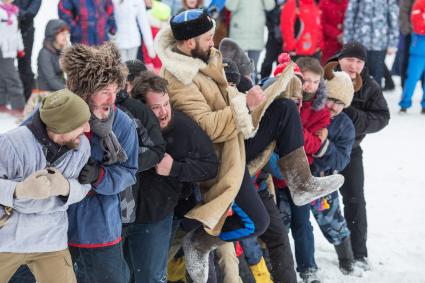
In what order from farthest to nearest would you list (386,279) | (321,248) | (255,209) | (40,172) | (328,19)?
(328,19)
(321,248)
(386,279)
(255,209)
(40,172)

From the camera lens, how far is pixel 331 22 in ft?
31.7

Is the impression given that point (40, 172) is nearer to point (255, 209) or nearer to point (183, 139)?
point (183, 139)

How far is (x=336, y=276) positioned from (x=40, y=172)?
9.64 ft

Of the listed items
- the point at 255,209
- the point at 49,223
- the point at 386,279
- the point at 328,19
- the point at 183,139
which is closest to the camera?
the point at 49,223

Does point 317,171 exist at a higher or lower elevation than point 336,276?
higher

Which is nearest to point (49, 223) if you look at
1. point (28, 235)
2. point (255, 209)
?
point (28, 235)

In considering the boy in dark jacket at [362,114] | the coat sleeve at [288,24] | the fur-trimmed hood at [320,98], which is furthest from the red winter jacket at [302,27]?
the fur-trimmed hood at [320,98]

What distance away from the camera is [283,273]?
4.39 m

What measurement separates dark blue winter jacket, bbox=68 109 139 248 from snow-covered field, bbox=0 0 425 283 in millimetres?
2345

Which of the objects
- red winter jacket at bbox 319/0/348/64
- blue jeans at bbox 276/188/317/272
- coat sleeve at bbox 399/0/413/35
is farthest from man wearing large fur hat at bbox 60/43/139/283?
coat sleeve at bbox 399/0/413/35

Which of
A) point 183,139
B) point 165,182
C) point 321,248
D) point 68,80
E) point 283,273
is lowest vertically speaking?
point 321,248

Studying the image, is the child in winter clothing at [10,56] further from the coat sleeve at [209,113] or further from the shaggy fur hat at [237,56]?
the coat sleeve at [209,113]

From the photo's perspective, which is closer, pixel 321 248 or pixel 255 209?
pixel 255 209

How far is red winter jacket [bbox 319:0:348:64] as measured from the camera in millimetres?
9602
